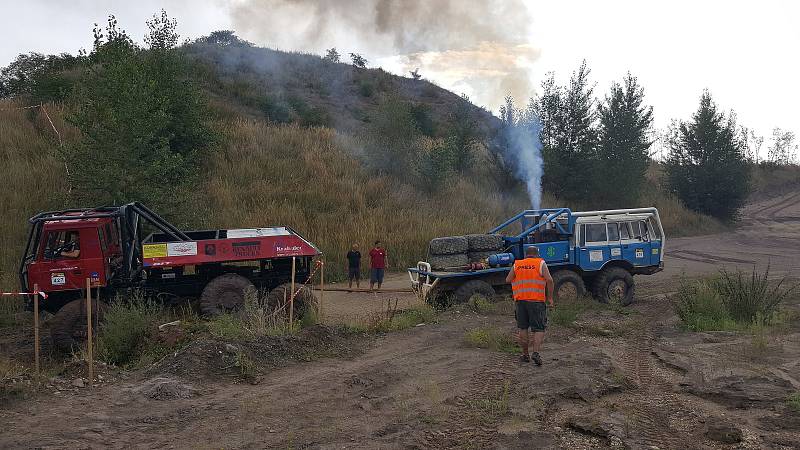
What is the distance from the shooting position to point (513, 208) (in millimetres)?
30172

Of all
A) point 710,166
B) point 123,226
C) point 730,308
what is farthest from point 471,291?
point 710,166

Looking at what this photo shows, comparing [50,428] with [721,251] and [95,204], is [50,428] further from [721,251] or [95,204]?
[721,251]

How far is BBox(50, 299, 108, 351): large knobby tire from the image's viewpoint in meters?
10.4

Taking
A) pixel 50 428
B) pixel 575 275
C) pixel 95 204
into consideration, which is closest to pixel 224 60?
pixel 95 204

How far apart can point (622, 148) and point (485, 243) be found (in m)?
23.5

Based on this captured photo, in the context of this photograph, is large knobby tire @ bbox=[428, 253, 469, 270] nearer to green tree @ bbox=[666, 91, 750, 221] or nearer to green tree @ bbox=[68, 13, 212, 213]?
green tree @ bbox=[68, 13, 212, 213]

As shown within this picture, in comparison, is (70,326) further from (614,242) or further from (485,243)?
(614,242)

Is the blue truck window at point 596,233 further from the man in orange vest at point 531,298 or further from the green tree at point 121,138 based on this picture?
the green tree at point 121,138

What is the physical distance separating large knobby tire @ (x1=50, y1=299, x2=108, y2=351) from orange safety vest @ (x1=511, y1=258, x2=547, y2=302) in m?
6.89

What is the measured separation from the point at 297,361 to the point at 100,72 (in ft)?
46.6

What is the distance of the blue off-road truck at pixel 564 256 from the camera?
43.4 ft

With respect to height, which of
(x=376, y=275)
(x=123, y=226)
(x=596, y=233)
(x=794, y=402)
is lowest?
(x=794, y=402)

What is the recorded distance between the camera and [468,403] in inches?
268

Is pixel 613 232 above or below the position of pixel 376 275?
above
